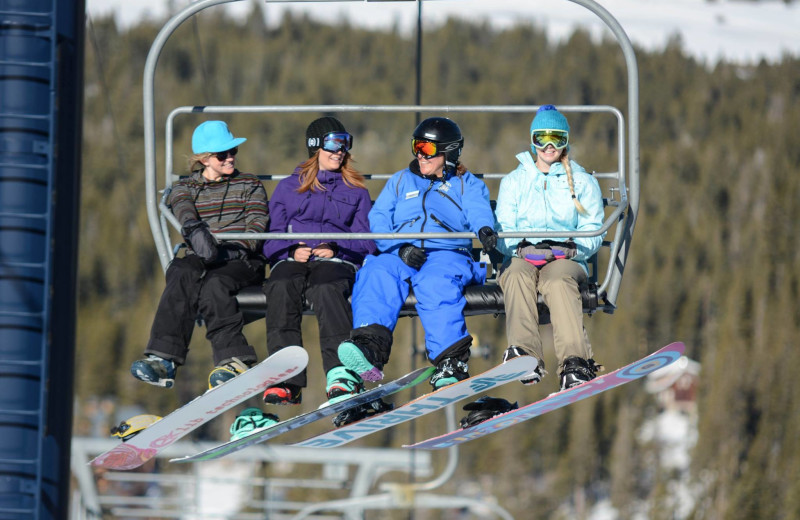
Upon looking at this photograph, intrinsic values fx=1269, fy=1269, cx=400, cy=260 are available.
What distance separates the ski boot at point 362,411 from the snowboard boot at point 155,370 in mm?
733

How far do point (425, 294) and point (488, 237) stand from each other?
1.25 ft

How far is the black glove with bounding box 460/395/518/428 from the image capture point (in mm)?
5391

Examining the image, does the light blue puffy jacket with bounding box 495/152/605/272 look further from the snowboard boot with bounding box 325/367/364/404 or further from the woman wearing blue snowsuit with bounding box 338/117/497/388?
the snowboard boot with bounding box 325/367/364/404

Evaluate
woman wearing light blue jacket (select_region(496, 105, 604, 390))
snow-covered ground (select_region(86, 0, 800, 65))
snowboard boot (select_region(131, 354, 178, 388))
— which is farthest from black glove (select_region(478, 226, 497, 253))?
snow-covered ground (select_region(86, 0, 800, 65))

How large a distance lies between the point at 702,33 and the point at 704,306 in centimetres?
8484

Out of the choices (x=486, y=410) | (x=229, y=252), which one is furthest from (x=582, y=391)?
(x=229, y=252)

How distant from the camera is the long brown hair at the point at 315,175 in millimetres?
5789

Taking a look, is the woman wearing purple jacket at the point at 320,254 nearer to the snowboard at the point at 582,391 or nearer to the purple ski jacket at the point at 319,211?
the purple ski jacket at the point at 319,211

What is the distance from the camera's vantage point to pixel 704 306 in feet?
270

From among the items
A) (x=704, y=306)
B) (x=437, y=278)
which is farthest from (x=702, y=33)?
(x=437, y=278)

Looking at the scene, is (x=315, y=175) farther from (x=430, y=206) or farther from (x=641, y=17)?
(x=641, y=17)

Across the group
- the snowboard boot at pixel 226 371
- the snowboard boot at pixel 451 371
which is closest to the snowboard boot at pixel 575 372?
the snowboard boot at pixel 451 371

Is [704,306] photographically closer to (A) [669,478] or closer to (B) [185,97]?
(A) [669,478]

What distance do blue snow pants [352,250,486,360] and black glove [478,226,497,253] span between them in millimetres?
268
